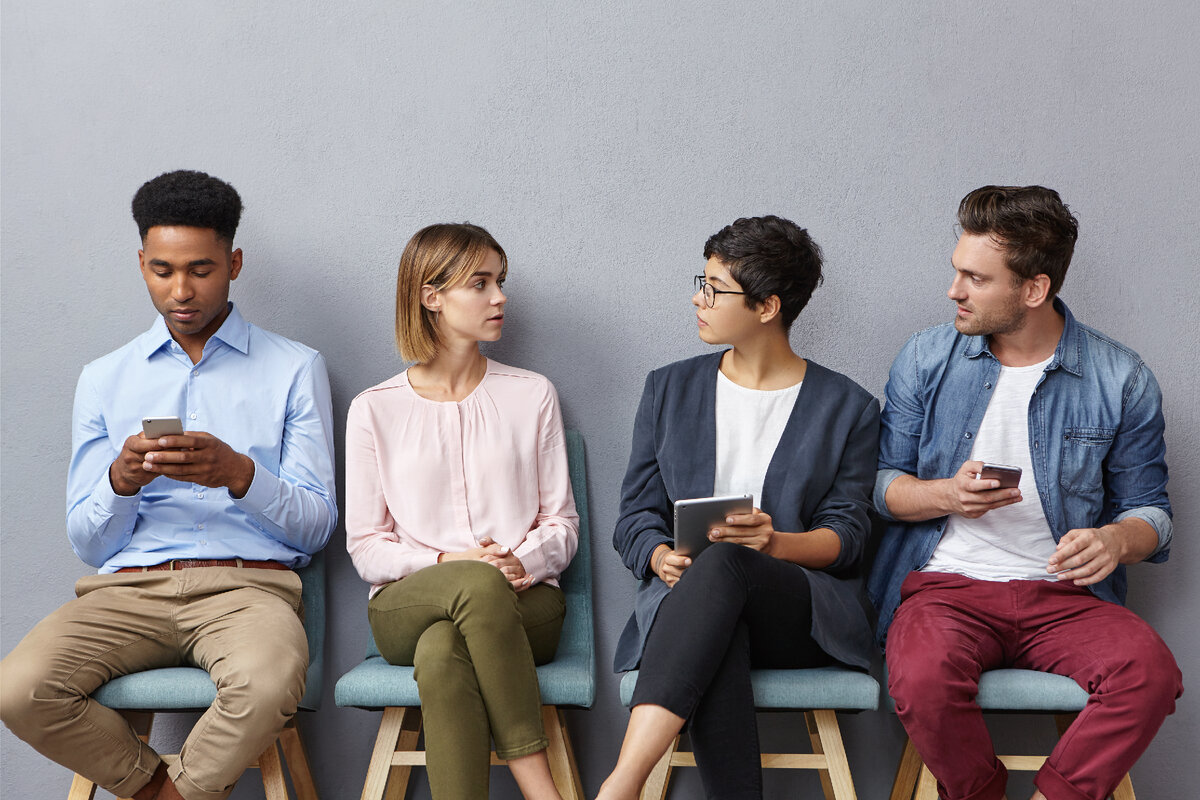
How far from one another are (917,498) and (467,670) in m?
0.97

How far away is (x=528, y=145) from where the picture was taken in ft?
7.91

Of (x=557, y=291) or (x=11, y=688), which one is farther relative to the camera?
(x=557, y=291)

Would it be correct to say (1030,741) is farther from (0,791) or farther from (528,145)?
(0,791)

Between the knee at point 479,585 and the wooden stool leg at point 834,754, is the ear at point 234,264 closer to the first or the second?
the knee at point 479,585

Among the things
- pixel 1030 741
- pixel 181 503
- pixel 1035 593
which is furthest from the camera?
pixel 1030 741

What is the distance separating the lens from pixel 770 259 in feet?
6.81

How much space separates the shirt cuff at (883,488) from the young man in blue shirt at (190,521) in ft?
3.97

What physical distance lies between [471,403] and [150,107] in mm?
1136

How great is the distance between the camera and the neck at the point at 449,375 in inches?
88.6

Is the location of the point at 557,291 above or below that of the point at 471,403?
above

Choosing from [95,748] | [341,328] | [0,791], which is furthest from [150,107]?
[0,791]

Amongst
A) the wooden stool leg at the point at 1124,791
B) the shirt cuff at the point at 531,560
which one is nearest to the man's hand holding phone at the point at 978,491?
the wooden stool leg at the point at 1124,791

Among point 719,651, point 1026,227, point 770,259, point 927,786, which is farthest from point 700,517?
point 1026,227

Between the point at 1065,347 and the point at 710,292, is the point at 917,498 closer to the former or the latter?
the point at 1065,347
